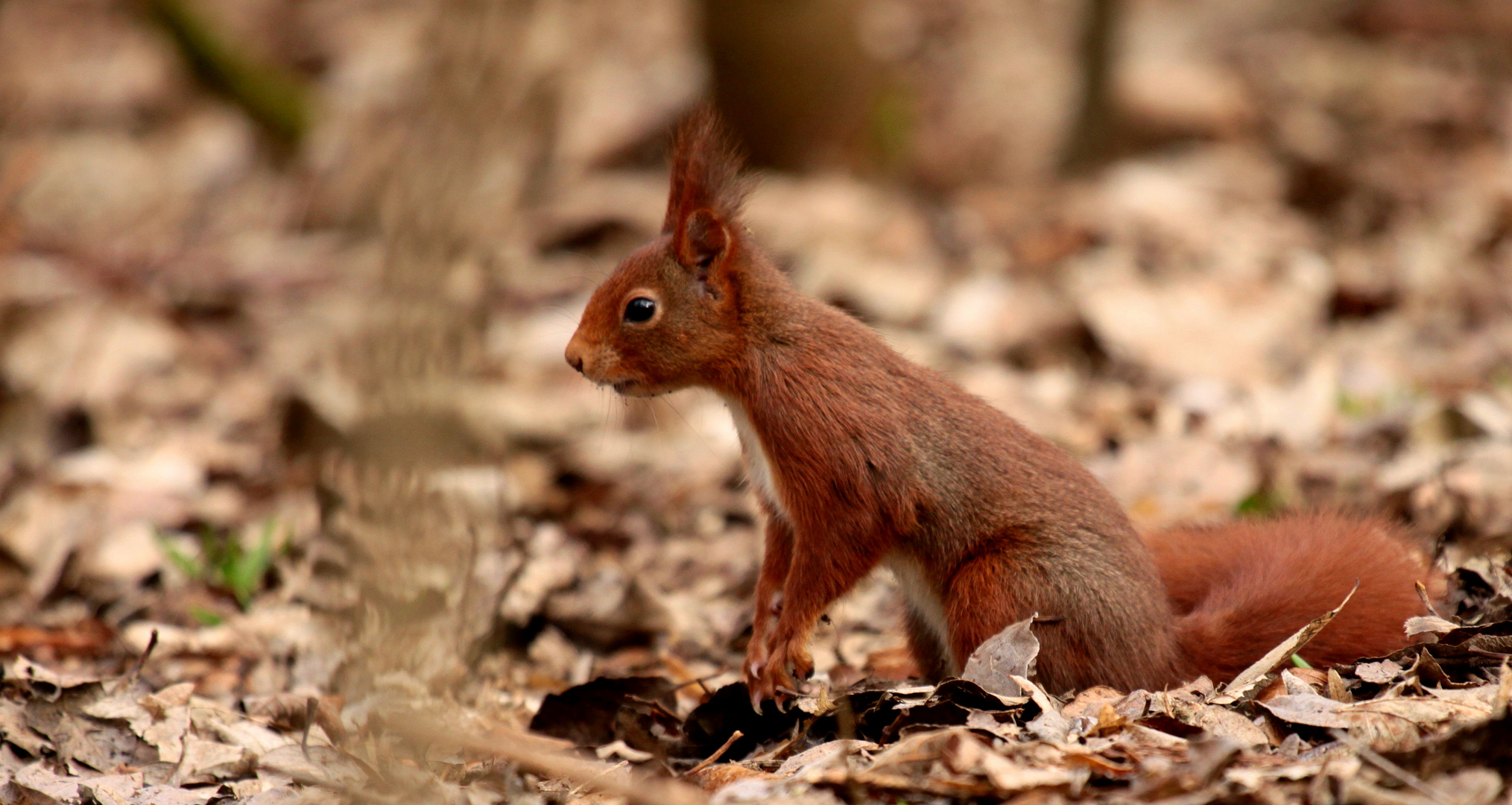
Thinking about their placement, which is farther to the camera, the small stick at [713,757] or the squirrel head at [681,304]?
the squirrel head at [681,304]

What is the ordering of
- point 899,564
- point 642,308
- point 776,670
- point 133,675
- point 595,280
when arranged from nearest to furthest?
1. point 776,670
2. point 899,564
3. point 642,308
4. point 133,675
5. point 595,280

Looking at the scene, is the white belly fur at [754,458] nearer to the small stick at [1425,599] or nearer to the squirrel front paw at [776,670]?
the squirrel front paw at [776,670]

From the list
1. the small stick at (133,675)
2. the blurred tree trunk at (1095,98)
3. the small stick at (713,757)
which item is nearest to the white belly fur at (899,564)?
the small stick at (713,757)

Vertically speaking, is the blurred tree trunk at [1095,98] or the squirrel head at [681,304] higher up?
the blurred tree trunk at [1095,98]

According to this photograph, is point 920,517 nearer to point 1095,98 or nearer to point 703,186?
point 703,186

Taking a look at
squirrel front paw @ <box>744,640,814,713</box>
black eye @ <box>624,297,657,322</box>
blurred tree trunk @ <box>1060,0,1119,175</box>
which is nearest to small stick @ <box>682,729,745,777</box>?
squirrel front paw @ <box>744,640,814,713</box>

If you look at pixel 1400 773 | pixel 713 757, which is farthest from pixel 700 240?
pixel 1400 773

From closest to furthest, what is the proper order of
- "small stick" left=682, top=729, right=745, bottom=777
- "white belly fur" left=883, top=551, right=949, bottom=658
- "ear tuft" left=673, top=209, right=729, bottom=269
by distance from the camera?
"small stick" left=682, top=729, right=745, bottom=777, "white belly fur" left=883, top=551, right=949, bottom=658, "ear tuft" left=673, top=209, right=729, bottom=269

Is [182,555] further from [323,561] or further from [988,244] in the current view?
[988,244]

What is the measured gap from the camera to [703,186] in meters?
3.75

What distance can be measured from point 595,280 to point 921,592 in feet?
4.30

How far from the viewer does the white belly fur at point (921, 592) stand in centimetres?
361

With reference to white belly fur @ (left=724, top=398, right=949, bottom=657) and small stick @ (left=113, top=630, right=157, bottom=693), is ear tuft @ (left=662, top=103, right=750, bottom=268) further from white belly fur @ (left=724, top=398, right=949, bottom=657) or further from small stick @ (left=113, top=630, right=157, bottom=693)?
small stick @ (left=113, top=630, right=157, bottom=693)

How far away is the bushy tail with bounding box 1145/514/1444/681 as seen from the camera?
11.3ft
